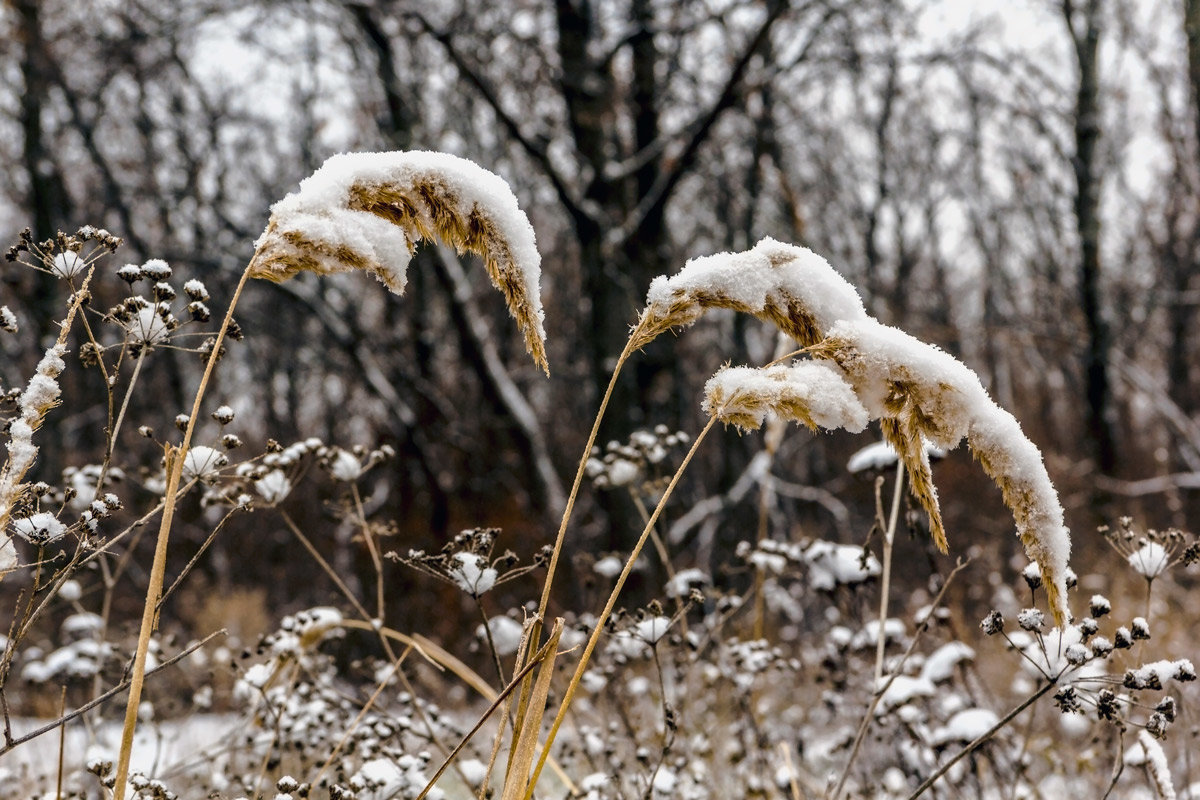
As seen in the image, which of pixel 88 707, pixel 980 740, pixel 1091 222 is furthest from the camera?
pixel 1091 222

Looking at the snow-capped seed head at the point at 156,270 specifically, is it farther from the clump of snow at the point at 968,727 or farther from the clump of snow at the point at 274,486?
the clump of snow at the point at 968,727

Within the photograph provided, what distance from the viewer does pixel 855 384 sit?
1226mm

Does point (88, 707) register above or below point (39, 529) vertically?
below

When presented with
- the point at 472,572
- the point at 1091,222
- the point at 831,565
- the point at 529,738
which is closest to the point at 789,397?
the point at 529,738

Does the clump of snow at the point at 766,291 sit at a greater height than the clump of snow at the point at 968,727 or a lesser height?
greater

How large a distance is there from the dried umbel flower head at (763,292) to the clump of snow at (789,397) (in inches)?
3.5

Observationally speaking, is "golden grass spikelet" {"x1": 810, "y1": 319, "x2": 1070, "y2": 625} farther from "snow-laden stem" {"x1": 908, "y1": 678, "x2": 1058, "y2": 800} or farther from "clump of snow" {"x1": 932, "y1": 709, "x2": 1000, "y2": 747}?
"clump of snow" {"x1": 932, "y1": 709, "x2": 1000, "y2": 747}

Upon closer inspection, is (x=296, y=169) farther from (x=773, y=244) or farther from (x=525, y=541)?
(x=773, y=244)

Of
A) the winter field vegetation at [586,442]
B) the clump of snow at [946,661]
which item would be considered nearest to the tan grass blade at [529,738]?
the winter field vegetation at [586,442]

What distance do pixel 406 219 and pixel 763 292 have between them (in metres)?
0.57

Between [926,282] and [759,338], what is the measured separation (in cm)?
1258

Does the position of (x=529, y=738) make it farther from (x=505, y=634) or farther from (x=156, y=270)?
(x=505, y=634)

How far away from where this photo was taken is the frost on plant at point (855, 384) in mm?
1140

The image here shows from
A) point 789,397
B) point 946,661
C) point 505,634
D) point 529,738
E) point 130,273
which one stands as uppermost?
point 130,273
